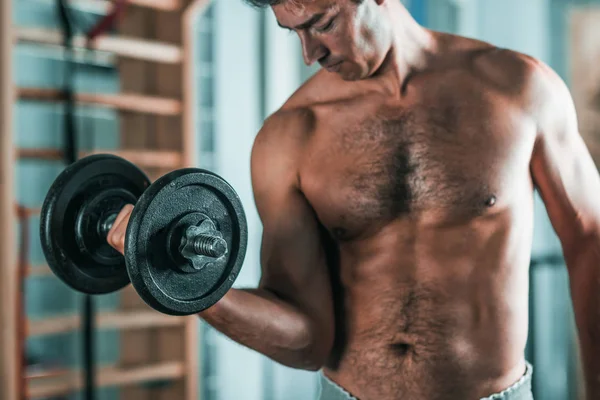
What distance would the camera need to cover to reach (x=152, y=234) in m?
1.20

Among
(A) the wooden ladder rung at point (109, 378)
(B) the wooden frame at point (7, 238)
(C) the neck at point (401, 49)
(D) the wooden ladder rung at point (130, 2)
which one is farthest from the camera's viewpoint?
(D) the wooden ladder rung at point (130, 2)

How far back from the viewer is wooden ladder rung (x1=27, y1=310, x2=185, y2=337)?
2.53m

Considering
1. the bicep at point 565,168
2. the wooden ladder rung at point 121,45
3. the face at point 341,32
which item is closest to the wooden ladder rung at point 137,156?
the wooden ladder rung at point 121,45

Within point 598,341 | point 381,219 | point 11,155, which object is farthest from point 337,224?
point 11,155

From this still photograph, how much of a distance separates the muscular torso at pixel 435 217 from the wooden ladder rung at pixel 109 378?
143cm

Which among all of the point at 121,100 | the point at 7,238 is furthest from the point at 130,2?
the point at 7,238

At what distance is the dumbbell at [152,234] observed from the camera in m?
1.18

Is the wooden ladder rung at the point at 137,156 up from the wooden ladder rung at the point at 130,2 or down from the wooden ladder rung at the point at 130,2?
down

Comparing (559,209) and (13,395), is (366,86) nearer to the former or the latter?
(559,209)

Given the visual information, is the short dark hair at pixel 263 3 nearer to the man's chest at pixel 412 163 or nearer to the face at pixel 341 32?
the face at pixel 341 32

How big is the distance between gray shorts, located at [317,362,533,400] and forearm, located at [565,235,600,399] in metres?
0.12

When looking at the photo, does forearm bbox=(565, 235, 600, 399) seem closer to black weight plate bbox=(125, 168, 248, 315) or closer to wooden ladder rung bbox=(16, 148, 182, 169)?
black weight plate bbox=(125, 168, 248, 315)

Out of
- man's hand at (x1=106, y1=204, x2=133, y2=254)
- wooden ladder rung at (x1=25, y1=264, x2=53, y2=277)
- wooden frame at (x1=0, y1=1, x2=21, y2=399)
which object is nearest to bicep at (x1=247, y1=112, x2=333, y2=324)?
man's hand at (x1=106, y1=204, x2=133, y2=254)

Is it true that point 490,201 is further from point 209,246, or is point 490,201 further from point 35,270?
point 35,270
